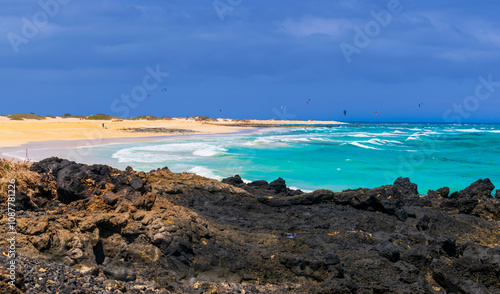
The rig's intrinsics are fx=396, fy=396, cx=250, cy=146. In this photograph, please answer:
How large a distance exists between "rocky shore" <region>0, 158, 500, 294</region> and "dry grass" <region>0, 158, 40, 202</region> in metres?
0.05

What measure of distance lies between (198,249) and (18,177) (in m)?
3.52

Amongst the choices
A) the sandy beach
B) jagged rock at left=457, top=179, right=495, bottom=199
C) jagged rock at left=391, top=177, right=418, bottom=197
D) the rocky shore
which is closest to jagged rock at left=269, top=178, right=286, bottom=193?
jagged rock at left=391, top=177, right=418, bottom=197

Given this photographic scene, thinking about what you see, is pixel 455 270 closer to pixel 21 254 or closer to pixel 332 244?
pixel 332 244

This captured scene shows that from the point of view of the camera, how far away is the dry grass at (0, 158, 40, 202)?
6.52 meters

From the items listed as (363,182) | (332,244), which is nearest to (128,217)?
(332,244)

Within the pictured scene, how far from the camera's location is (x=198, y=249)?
5809 mm

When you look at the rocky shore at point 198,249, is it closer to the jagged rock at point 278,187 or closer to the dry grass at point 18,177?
the dry grass at point 18,177

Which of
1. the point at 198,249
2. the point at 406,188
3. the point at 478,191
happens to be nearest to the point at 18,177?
the point at 198,249

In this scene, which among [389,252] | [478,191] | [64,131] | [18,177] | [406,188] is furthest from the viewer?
[64,131]

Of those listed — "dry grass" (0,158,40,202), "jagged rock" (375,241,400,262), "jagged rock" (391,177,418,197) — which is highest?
"dry grass" (0,158,40,202)

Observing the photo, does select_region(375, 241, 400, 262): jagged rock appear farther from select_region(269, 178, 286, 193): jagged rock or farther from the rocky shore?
select_region(269, 178, 286, 193): jagged rock

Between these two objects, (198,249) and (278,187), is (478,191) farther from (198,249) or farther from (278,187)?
(198,249)

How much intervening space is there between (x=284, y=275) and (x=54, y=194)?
4.34 metres

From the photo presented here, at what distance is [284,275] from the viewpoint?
5.58m
